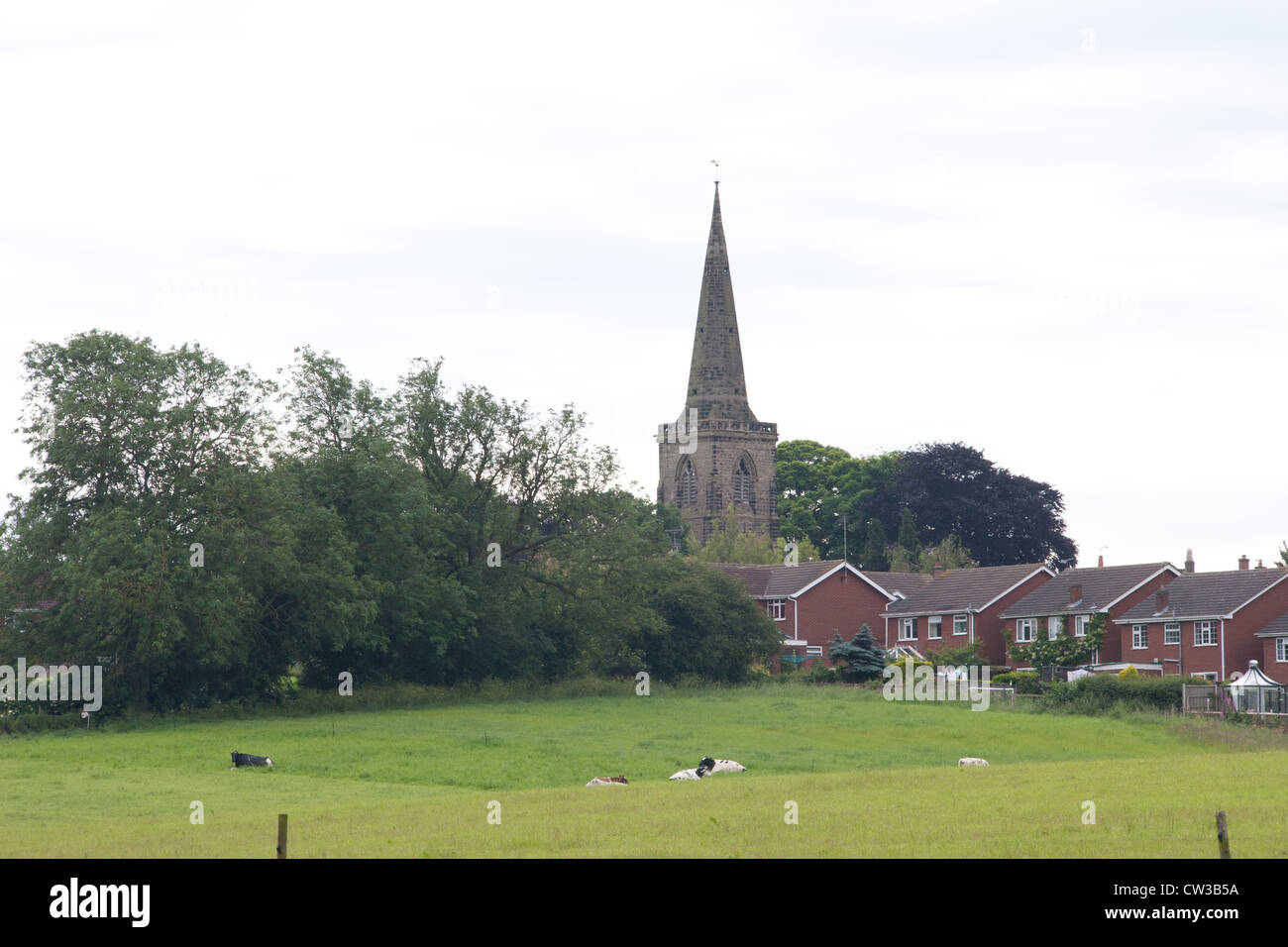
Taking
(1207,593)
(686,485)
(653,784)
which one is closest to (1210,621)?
(1207,593)

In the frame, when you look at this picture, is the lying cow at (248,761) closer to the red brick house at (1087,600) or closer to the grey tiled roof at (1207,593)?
the grey tiled roof at (1207,593)

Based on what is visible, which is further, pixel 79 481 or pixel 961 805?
pixel 79 481

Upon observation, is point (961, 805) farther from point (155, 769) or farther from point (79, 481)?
point (79, 481)

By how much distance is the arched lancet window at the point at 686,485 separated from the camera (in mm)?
→ 140875

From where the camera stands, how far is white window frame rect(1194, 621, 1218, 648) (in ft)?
257

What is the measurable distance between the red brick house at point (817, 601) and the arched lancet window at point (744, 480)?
3977 centimetres

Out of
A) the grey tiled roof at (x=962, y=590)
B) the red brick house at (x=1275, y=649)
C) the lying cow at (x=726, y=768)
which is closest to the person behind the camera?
the lying cow at (x=726, y=768)

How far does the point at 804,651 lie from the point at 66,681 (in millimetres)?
50329

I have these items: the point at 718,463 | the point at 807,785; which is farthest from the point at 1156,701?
the point at 718,463

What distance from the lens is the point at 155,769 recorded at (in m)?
41.3

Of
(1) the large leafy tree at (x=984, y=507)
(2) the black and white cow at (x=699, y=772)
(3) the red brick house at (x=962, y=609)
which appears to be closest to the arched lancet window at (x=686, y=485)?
(1) the large leafy tree at (x=984, y=507)

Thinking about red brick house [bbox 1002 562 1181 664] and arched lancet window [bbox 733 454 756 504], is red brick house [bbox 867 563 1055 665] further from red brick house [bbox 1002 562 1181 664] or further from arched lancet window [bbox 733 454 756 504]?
arched lancet window [bbox 733 454 756 504]

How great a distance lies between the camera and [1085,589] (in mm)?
87875
